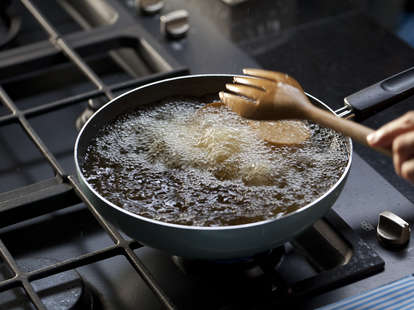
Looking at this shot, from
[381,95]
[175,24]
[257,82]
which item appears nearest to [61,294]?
[257,82]

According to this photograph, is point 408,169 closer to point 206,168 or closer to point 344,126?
point 344,126

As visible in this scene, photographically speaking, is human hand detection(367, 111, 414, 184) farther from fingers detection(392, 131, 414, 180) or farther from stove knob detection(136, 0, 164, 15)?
stove knob detection(136, 0, 164, 15)

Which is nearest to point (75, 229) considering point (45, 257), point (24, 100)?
point (45, 257)

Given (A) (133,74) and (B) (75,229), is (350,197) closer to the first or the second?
(B) (75,229)

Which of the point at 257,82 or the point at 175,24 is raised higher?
the point at 175,24

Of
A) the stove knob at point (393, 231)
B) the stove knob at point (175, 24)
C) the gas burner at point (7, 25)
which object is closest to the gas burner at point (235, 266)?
the stove knob at point (393, 231)

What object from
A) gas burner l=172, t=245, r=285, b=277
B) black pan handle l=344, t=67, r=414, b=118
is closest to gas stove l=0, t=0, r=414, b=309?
gas burner l=172, t=245, r=285, b=277
